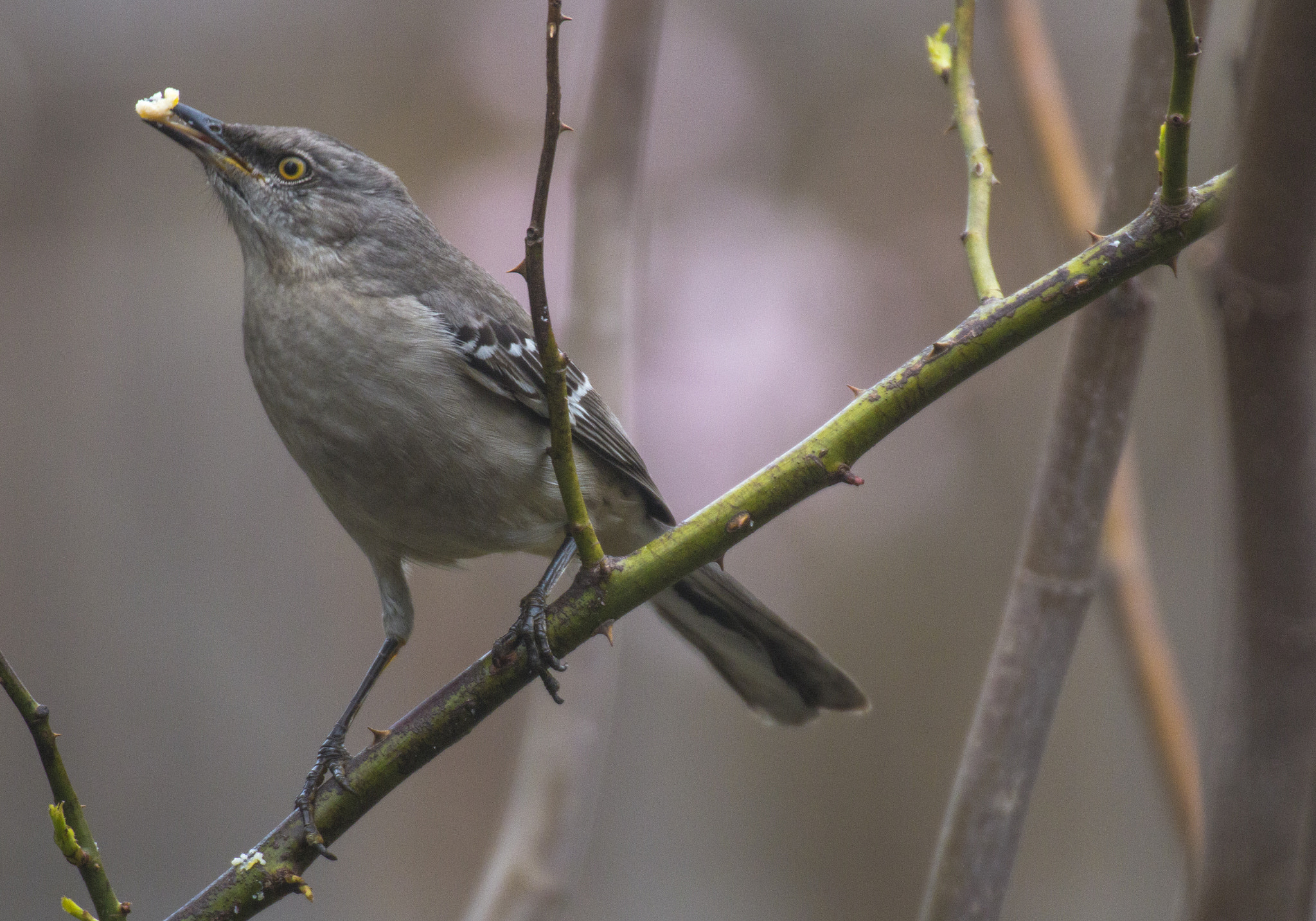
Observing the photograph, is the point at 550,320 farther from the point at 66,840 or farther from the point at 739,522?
the point at 66,840

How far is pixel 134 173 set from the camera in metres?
7.30

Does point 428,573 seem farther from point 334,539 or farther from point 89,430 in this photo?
point 89,430

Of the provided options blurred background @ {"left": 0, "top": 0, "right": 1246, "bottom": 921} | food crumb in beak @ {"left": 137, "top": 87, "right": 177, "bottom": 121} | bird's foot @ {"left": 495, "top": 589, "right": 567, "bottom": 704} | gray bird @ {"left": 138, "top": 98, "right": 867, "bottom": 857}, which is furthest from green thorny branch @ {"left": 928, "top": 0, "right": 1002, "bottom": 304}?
blurred background @ {"left": 0, "top": 0, "right": 1246, "bottom": 921}

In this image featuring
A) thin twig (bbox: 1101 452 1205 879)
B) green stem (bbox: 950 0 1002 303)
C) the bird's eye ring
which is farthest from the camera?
the bird's eye ring

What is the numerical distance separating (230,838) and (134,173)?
14.7ft

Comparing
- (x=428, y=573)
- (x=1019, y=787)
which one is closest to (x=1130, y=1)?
(x=428, y=573)

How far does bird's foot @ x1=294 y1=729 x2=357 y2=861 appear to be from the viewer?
2186 millimetres

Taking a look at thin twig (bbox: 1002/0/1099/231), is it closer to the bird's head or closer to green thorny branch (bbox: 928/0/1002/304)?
green thorny branch (bbox: 928/0/1002/304)

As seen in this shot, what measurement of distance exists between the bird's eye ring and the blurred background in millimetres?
2555

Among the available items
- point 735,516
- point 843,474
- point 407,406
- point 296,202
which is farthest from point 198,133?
point 843,474

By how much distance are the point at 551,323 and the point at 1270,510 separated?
117 centimetres

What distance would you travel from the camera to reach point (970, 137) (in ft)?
7.47

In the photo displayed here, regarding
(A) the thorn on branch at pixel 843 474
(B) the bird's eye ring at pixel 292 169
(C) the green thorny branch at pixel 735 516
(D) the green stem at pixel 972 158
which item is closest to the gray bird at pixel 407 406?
(B) the bird's eye ring at pixel 292 169

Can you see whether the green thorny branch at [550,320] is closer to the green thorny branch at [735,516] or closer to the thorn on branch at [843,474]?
the green thorny branch at [735,516]
